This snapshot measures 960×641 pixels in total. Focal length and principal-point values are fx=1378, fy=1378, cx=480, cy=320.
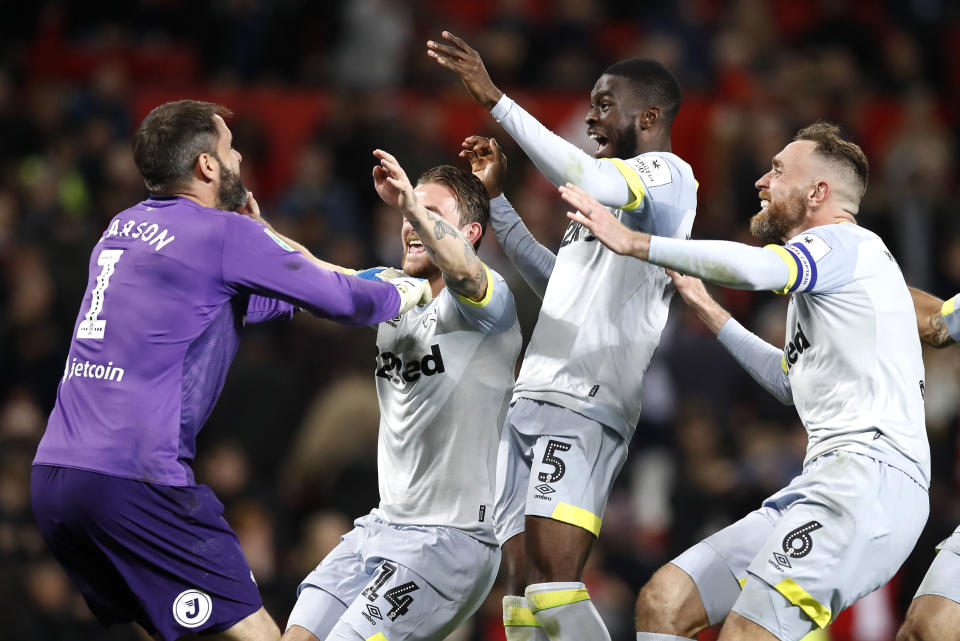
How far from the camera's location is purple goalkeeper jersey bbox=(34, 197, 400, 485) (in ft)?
17.1

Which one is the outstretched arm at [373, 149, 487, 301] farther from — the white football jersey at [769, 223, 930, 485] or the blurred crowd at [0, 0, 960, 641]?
the blurred crowd at [0, 0, 960, 641]

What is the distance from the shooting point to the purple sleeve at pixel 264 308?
5.80m

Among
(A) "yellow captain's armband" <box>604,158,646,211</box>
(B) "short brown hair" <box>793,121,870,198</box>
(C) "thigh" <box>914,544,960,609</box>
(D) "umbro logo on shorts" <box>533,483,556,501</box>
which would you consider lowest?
(D) "umbro logo on shorts" <box>533,483,556,501</box>

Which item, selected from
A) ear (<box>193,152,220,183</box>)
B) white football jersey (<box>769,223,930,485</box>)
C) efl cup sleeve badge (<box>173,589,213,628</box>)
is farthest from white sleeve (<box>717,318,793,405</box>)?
efl cup sleeve badge (<box>173,589,213,628</box>)

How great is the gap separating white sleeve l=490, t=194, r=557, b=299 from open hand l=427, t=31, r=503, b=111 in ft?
3.28

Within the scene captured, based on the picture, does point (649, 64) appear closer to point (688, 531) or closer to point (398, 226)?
point (688, 531)

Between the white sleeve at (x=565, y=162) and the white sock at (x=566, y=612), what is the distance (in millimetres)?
1609

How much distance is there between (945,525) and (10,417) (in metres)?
7.04

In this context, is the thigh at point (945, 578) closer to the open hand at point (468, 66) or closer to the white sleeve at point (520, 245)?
the white sleeve at point (520, 245)

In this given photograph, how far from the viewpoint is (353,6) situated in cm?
1449

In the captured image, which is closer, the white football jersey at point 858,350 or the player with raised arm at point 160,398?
the player with raised arm at point 160,398

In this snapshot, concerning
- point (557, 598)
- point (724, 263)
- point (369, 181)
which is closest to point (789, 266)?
point (724, 263)

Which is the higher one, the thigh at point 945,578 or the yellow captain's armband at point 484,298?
the yellow captain's armband at point 484,298

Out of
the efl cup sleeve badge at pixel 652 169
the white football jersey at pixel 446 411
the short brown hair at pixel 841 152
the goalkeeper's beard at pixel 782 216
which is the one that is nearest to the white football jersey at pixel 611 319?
the efl cup sleeve badge at pixel 652 169
